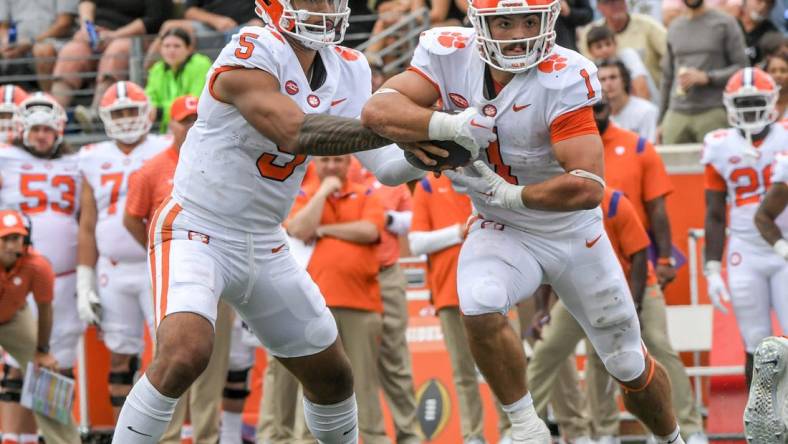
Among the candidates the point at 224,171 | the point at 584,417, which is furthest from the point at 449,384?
the point at 224,171

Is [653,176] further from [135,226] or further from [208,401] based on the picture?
[135,226]

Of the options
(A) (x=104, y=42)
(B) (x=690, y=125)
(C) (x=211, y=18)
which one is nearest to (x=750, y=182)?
(B) (x=690, y=125)

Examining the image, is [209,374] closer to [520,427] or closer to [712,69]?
A: [520,427]

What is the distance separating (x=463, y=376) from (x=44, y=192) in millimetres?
2798

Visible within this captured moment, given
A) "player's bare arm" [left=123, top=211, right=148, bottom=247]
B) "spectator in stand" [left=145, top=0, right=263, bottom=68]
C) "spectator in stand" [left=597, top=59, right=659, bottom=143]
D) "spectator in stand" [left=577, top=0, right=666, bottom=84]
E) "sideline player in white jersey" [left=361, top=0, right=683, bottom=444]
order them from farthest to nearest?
"spectator in stand" [left=145, top=0, right=263, bottom=68], "spectator in stand" [left=577, top=0, right=666, bottom=84], "spectator in stand" [left=597, top=59, right=659, bottom=143], "player's bare arm" [left=123, top=211, right=148, bottom=247], "sideline player in white jersey" [left=361, top=0, right=683, bottom=444]

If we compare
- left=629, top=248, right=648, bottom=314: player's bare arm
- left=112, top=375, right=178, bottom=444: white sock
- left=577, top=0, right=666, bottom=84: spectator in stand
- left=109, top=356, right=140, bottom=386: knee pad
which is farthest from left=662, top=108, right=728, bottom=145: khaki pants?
left=112, top=375, right=178, bottom=444: white sock

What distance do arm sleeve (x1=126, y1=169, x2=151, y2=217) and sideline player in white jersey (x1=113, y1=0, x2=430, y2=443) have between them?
2.46 m

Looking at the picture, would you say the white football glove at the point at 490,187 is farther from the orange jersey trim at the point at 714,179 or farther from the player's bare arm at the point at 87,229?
the player's bare arm at the point at 87,229

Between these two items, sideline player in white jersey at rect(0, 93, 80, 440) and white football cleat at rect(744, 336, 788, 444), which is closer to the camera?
white football cleat at rect(744, 336, 788, 444)

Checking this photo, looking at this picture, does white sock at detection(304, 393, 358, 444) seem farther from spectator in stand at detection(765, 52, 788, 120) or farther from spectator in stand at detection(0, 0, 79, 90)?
spectator in stand at detection(0, 0, 79, 90)

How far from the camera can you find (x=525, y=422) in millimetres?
5543

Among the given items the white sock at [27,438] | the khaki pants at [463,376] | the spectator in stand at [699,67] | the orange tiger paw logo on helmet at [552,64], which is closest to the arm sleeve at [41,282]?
the white sock at [27,438]

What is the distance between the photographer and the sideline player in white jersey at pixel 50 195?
28.2 ft

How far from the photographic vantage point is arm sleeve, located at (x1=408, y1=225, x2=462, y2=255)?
7727 millimetres
